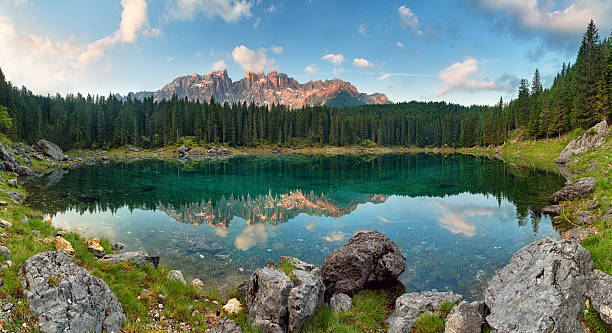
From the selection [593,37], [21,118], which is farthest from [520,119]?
[21,118]

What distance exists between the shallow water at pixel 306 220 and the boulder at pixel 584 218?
73.7 inches

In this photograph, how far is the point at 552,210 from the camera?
2480 cm

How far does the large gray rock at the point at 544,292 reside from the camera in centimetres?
712

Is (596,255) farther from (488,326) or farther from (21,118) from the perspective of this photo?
(21,118)

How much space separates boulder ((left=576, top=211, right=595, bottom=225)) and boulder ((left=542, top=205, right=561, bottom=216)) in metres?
2.67

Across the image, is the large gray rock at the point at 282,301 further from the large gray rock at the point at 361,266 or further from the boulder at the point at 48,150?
the boulder at the point at 48,150

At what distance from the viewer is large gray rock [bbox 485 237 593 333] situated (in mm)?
7116

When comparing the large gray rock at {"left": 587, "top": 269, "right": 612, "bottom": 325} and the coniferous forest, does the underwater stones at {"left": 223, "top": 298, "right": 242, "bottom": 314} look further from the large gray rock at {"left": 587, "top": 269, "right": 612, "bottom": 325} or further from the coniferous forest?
the coniferous forest

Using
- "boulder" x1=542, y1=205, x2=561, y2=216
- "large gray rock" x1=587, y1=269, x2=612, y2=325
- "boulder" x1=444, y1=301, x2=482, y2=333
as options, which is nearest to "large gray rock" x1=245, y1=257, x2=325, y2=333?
"boulder" x1=444, y1=301, x2=482, y2=333

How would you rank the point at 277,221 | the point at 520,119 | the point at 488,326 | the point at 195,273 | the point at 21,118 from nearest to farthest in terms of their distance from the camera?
the point at 488,326, the point at 195,273, the point at 277,221, the point at 21,118, the point at 520,119

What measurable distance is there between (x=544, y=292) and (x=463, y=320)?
2.21m

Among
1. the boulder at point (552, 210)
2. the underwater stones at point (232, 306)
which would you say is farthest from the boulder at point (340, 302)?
the boulder at point (552, 210)

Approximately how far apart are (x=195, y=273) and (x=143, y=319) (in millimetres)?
6338

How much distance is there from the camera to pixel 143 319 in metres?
8.82
